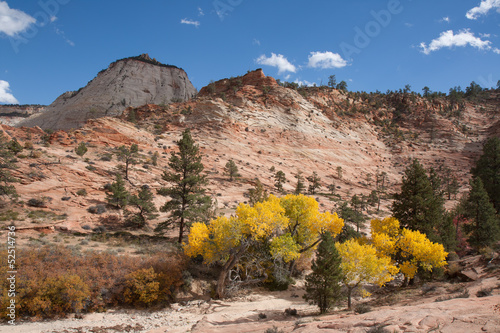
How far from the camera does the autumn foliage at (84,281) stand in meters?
14.3

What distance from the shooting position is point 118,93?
10300cm

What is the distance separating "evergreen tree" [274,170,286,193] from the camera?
5051 centimetres

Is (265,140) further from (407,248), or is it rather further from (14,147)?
(407,248)

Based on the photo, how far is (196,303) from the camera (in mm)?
17719

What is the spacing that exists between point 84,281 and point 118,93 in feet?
344

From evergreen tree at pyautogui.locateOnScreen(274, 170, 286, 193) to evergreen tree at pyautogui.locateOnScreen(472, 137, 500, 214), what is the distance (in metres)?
31.1

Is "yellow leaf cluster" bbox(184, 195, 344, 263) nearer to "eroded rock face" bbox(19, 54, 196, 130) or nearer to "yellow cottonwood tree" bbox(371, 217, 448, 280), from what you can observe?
"yellow cottonwood tree" bbox(371, 217, 448, 280)

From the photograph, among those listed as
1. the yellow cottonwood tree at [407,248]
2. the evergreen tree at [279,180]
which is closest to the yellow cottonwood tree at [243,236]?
the yellow cottonwood tree at [407,248]

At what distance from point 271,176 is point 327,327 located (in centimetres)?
4777

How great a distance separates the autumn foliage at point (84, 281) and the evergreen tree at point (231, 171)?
3119 cm

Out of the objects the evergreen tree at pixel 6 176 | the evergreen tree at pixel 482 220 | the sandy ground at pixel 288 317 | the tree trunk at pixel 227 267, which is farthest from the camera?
the evergreen tree at pixel 482 220

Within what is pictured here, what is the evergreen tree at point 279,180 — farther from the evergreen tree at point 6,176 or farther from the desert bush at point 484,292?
the evergreen tree at point 6,176

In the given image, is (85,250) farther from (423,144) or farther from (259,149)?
(423,144)

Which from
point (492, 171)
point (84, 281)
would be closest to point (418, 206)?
point (492, 171)
